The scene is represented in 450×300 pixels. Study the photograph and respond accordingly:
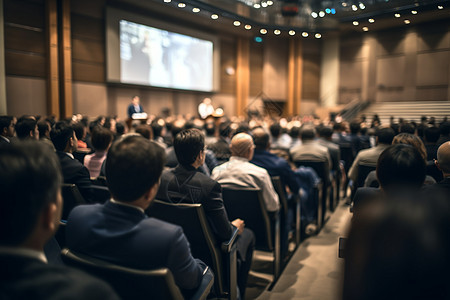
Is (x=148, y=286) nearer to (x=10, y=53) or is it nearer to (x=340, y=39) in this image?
(x=10, y=53)

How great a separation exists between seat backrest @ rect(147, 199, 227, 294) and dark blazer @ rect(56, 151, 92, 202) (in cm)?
80

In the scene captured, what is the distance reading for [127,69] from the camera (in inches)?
410

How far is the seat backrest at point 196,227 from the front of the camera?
5.84ft

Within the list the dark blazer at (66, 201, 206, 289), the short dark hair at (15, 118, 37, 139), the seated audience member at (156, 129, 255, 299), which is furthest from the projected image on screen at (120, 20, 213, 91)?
the dark blazer at (66, 201, 206, 289)

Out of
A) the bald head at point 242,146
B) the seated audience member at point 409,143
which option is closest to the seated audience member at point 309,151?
the seated audience member at point 409,143

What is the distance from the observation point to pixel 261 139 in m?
3.22

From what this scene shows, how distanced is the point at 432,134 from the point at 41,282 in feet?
12.4

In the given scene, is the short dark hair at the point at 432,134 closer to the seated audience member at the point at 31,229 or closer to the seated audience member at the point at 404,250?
the seated audience member at the point at 404,250

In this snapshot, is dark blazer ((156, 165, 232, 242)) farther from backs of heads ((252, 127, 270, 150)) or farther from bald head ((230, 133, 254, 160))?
backs of heads ((252, 127, 270, 150))

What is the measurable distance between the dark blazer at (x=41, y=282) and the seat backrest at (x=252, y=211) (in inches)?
68.8

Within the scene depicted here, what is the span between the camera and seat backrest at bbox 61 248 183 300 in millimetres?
1056

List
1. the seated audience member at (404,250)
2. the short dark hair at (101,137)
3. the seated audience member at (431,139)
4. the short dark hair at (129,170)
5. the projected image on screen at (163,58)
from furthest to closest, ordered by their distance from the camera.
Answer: the projected image on screen at (163,58) → the seated audience member at (431,139) → the short dark hair at (101,137) → the short dark hair at (129,170) → the seated audience member at (404,250)

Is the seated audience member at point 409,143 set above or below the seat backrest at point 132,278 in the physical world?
above

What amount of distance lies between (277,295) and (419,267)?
7.28 feet
